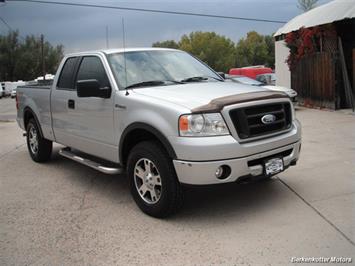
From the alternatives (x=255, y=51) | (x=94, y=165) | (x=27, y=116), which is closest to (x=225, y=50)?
(x=255, y=51)

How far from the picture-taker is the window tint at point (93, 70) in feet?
18.2

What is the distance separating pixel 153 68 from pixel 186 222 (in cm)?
208

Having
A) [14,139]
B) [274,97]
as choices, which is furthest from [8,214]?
[14,139]

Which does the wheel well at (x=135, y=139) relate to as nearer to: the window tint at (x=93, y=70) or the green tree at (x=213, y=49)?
A: the window tint at (x=93, y=70)

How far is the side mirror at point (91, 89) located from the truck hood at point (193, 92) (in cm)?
43

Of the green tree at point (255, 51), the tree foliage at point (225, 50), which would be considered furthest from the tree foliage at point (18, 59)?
the green tree at point (255, 51)

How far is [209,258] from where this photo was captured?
12.3 feet

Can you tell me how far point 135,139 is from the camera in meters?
5.09

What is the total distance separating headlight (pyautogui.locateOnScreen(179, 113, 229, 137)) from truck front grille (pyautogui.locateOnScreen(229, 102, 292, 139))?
0.17 m

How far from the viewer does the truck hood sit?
4.45m

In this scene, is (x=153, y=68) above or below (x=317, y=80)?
above

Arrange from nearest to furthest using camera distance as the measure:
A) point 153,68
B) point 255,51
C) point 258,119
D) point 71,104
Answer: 1. point 258,119
2. point 153,68
3. point 71,104
4. point 255,51

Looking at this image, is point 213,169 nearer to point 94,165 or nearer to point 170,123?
point 170,123

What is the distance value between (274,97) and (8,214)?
3386 mm
